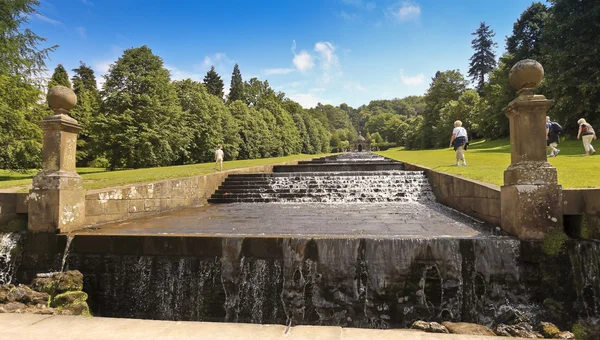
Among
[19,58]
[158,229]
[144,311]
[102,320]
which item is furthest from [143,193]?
[19,58]

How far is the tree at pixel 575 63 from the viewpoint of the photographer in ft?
67.1

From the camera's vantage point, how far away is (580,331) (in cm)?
420

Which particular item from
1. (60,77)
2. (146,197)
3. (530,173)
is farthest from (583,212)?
(60,77)

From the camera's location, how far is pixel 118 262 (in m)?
5.30

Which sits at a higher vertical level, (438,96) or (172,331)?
(438,96)

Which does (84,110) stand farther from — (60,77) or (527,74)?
(527,74)

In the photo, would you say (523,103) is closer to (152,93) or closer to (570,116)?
(570,116)

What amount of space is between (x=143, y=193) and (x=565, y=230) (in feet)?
29.0

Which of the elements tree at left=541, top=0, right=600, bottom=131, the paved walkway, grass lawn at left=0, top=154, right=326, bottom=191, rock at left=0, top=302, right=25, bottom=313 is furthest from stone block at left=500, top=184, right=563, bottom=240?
tree at left=541, top=0, right=600, bottom=131

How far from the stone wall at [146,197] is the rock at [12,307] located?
88.4 inches

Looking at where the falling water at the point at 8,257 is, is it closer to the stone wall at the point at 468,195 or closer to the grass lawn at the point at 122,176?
the grass lawn at the point at 122,176

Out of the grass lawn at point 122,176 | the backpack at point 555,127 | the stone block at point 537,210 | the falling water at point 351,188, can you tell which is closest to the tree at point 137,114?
the grass lawn at point 122,176

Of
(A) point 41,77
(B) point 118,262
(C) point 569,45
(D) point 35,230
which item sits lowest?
(B) point 118,262

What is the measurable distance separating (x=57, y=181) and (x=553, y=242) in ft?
26.2
